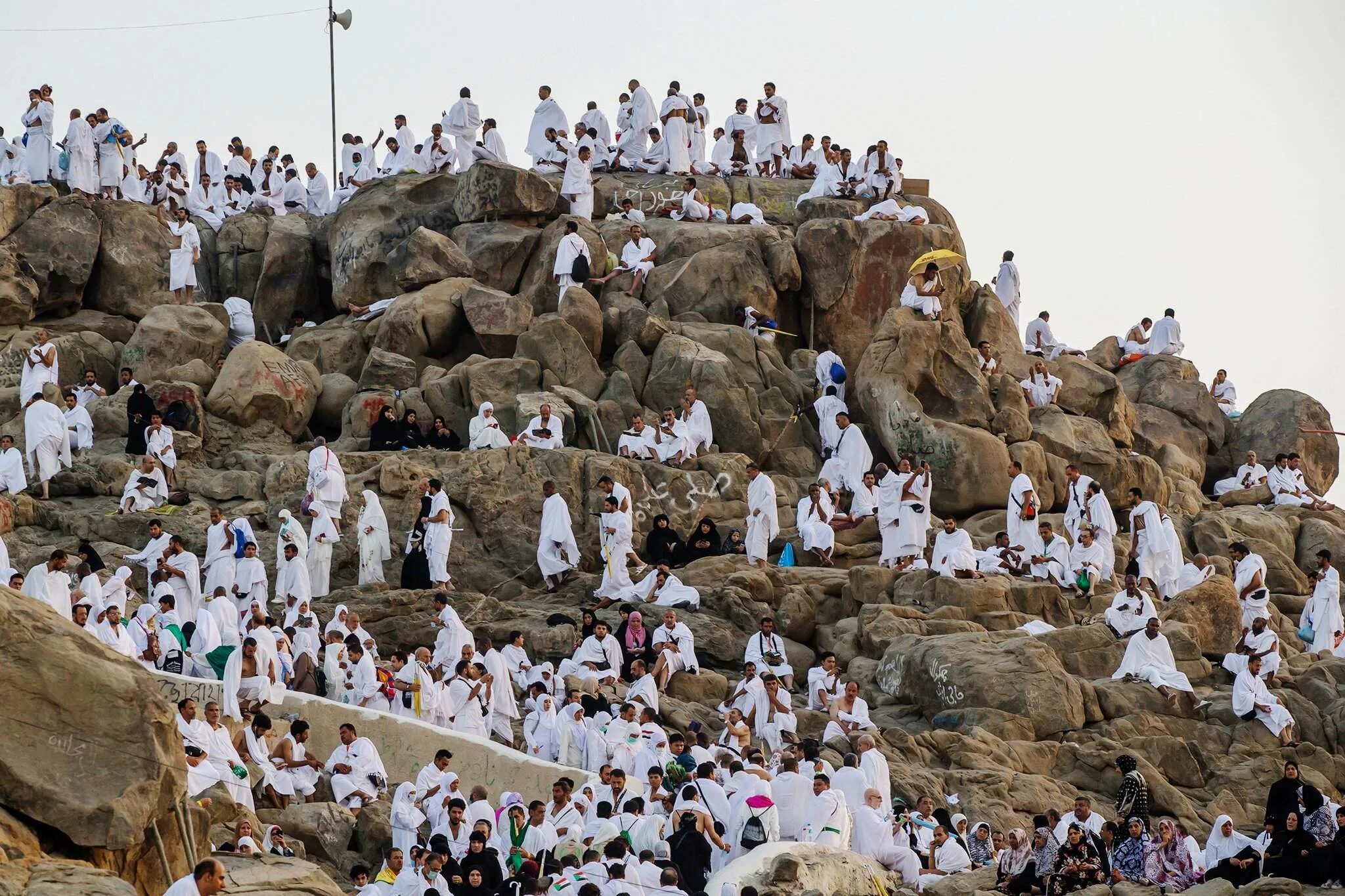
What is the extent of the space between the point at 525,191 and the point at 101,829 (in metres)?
21.6

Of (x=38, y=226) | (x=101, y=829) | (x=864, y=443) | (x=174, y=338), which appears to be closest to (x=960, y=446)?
(x=864, y=443)

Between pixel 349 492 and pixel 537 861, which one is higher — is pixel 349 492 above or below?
above

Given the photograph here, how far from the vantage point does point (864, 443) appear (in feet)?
92.2

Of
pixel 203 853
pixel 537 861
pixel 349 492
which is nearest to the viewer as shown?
pixel 203 853

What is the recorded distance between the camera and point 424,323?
30859 millimetres

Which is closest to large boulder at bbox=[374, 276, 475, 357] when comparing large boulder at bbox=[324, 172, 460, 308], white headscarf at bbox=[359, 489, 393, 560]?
large boulder at bbox=[324, 172, 460, 308]

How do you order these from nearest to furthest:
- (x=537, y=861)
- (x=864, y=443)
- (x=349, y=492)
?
(x=537, y=861) → (x=349, y=492) → (x=864, y=443)

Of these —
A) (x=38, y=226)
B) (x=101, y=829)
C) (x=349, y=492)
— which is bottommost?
(x=101, y=829)

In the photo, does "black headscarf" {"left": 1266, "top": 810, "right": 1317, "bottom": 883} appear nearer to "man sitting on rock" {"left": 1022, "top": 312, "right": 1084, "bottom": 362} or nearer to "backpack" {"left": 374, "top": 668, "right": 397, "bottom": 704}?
"backpack" {"left": 374, "top": 668, "right": 397, "bottom": 704}

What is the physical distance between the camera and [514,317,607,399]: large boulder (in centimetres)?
2962

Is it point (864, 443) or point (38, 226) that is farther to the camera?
point (38, 226)

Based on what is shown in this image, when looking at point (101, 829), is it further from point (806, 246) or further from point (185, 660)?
point (806, 246)

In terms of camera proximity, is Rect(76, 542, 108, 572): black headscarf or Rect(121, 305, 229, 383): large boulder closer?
Rect(76, 542, 108, 572): black headscarf

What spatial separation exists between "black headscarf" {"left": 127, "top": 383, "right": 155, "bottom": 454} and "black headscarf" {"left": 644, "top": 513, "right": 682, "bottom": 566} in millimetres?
7713
